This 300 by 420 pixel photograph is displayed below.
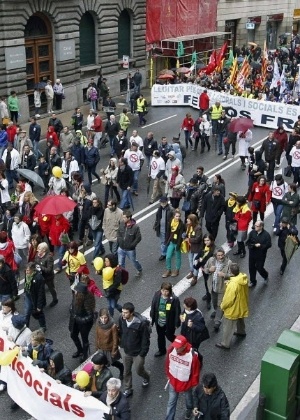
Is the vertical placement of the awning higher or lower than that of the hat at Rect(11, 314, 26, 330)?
higher

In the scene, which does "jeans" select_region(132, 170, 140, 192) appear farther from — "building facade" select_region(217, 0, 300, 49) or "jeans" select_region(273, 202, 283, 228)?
"building facade" select_region(217, 0, 300, 49)

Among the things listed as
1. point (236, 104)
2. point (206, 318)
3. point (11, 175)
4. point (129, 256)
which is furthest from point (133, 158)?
point (236, 104)

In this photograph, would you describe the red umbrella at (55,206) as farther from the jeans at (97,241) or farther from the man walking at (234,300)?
the man walking at (234,300)

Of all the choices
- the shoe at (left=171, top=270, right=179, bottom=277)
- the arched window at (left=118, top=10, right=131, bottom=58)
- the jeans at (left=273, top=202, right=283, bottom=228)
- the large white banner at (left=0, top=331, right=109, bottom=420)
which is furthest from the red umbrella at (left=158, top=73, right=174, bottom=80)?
the large white banner at (left=0, top=331, right=109, bottom=420)

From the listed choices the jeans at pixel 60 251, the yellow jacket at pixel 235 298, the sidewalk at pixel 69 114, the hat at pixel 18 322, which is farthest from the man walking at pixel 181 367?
the sidewalk at pixel 69 114

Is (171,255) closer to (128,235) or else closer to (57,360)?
(128,235)

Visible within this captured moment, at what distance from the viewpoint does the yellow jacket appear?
9.32 meters

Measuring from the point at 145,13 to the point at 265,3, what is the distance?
772 inches

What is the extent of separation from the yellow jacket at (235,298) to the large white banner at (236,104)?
1490 centimetres

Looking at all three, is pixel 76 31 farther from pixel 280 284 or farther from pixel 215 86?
pixel 280 284

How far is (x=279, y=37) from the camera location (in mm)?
52438

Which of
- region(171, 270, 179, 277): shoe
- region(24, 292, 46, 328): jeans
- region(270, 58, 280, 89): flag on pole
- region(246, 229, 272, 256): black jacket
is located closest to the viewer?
region(24, 292, 46, 328): jeans

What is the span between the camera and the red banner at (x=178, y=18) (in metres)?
33.8

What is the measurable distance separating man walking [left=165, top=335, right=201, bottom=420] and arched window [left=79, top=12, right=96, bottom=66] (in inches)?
922
